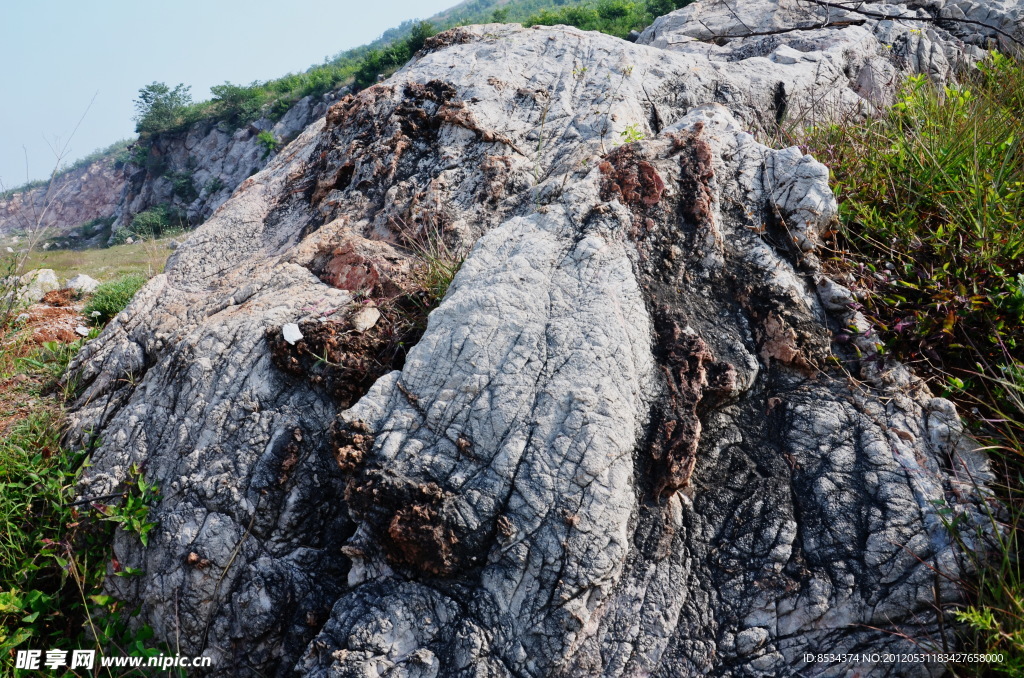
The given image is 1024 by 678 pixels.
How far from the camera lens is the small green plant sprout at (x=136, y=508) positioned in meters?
2.99

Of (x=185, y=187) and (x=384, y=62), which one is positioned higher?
(x=384, y=62)

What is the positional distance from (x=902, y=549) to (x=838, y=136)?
9.76 feet

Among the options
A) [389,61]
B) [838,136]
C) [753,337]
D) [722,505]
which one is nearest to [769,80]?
[838,136]

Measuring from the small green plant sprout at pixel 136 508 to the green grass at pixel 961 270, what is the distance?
3790 mm

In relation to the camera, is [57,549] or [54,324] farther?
[54,324]

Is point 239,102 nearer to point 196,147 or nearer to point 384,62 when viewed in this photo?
point 196,147

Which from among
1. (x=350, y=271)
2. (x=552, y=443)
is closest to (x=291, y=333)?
(x=350, y=271)

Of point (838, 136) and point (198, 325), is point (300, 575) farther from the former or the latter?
point (838, 136)

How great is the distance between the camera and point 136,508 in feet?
10.1

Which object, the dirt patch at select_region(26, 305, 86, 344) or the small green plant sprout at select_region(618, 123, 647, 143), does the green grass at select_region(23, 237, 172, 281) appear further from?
the small green plant sprout at select_region(618, 123, 647, 143)

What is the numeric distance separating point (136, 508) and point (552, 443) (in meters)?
2.42

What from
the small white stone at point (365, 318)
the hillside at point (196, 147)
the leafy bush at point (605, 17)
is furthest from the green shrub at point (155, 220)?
the small white stone at point (365, 318)

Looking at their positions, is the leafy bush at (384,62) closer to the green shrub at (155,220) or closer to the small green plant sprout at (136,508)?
the green shrub at (155,220)

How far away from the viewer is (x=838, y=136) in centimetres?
394
